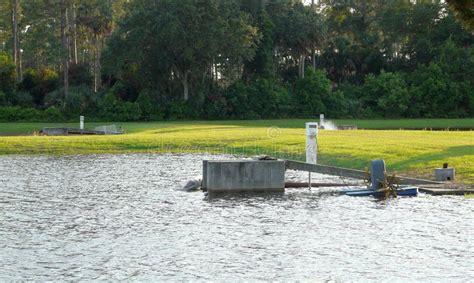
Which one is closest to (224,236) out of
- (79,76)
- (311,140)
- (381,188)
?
(381,188)

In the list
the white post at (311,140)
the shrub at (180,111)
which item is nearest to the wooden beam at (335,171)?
the white post at (311,140)

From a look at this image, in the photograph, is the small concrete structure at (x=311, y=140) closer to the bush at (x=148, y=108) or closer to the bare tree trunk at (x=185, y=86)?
the bush at (x=148, y=108)

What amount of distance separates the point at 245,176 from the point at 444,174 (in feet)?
23.4

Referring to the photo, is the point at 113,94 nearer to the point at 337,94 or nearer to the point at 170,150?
the point at 337,94

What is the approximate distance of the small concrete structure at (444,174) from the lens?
2712cm

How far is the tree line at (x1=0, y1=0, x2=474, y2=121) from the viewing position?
81.0 m

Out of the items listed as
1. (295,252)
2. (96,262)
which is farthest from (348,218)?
(96,262)

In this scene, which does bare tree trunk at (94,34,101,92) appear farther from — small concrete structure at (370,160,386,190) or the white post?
small concrete structure at (370,160,386,190)

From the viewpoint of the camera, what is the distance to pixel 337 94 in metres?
88.8

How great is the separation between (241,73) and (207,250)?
81754mm

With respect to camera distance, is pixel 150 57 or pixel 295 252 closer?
pixel 295 252

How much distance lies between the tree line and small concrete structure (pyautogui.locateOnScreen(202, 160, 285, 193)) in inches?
2127

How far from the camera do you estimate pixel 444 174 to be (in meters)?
27.1

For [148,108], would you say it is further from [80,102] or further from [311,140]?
[311,140]
